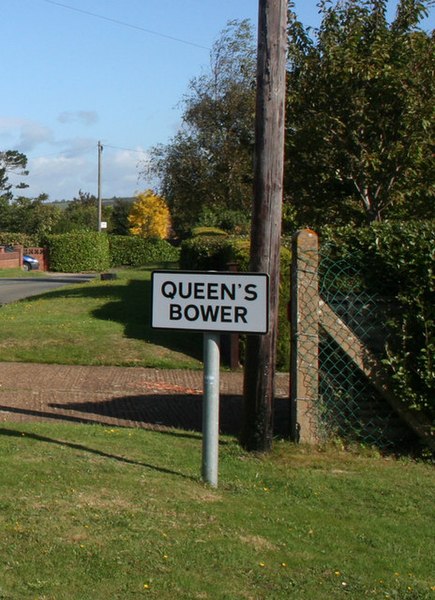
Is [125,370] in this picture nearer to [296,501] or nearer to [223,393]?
[223,393]

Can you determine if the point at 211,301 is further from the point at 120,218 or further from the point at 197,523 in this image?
the point at 120,218

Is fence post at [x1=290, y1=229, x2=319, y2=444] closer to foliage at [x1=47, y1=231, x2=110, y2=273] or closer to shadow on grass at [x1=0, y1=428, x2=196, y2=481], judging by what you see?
shadow on grass at [x1=0, y1=428, x2=196, y2=481]

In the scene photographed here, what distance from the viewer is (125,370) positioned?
1198cm

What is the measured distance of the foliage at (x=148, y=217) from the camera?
6612 centimetres

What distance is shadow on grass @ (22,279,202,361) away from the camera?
13.6m

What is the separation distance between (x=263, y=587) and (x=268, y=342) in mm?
3317

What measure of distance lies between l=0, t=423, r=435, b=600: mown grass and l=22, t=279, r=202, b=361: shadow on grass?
2626mm

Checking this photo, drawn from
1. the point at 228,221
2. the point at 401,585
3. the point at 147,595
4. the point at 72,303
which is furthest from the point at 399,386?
the point at 228,221

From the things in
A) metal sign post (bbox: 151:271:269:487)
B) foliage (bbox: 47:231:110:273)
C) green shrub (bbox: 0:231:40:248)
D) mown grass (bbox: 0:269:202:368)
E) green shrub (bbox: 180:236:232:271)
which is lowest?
mown grass (bbox: 0:269:202:368)

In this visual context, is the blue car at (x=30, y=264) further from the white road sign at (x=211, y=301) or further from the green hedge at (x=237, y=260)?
the white road sign at (x=211, y=301)

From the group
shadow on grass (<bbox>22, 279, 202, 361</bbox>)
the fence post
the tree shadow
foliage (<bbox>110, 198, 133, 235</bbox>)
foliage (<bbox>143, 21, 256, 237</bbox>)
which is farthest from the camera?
foliage (<bbox>110, 198, 133, 235</bbox>)

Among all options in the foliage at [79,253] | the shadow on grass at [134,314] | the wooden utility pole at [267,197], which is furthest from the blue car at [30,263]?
the wooden utility pole at [267,197]

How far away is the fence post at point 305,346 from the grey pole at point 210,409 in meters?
1.79

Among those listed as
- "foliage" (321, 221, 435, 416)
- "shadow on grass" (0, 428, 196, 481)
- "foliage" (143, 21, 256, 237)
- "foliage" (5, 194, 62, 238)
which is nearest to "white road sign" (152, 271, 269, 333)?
"shadow on grass" (0, 428, 196, 481)
